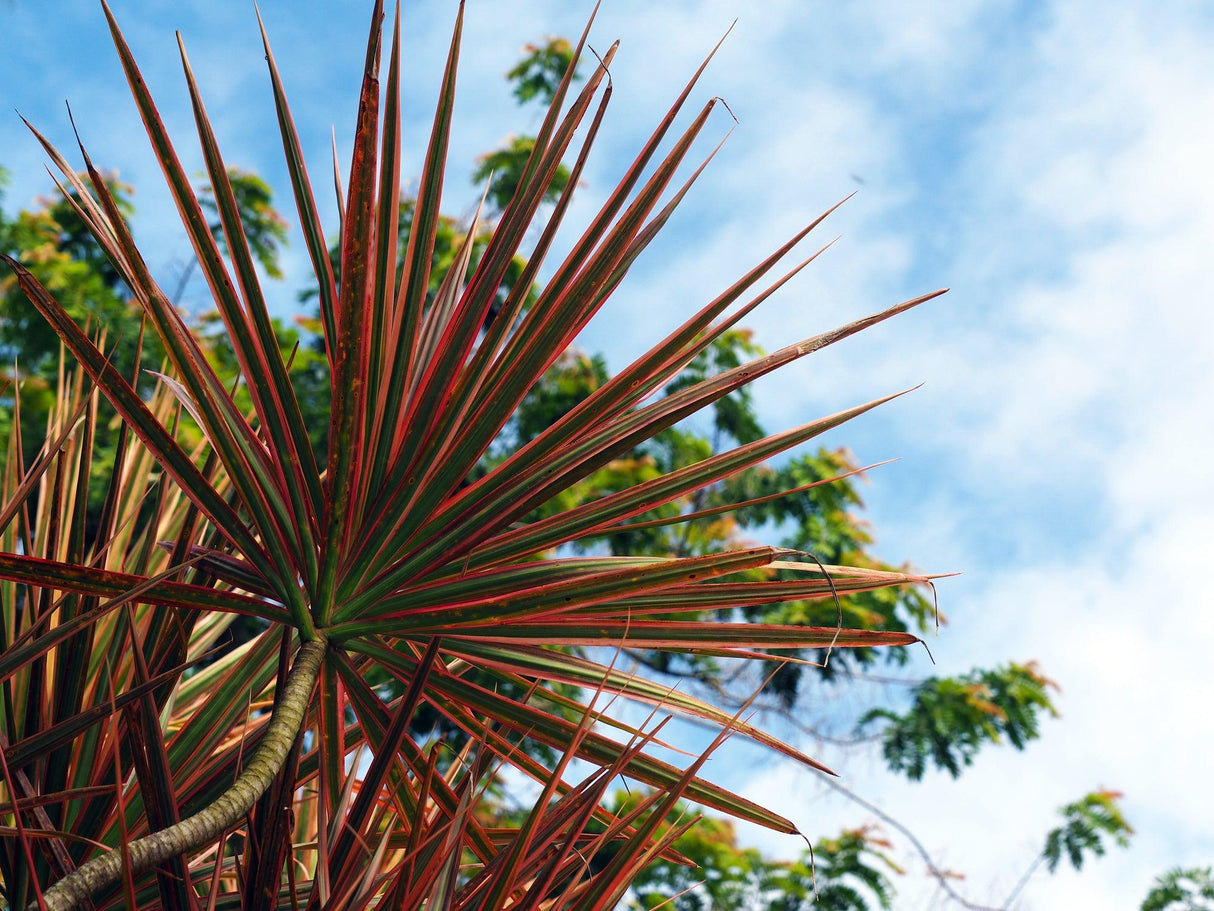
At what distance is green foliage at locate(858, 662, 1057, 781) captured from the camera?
8.17 meters

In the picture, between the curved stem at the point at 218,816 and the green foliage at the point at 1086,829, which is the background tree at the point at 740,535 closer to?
the green foliage at the point at 1086,829

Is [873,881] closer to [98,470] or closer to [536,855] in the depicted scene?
[98,470]

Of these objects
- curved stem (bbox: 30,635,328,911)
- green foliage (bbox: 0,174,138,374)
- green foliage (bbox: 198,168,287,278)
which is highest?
green foliage (bbox: 198,168,287,278)

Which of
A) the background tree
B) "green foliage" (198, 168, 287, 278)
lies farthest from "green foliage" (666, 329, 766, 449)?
"green foliage" (198, 168, 287, 278)

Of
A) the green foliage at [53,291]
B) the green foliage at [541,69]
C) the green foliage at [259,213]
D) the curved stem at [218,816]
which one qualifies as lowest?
the curved stem at [218,816]

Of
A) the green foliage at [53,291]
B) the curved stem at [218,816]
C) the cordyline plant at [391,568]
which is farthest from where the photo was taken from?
the green foliage at [53,291]

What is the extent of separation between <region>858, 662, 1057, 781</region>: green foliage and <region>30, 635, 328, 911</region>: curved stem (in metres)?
7.94

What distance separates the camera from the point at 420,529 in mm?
1128

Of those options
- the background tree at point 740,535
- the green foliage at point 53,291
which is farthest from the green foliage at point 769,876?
the green foliage at point 53,291

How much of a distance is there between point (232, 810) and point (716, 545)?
7.99 m

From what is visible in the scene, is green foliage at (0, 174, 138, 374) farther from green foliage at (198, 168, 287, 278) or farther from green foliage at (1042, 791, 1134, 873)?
green foliage at (1042, 791, 1134, 873)

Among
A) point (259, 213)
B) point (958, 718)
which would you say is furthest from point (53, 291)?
point (958, 718)

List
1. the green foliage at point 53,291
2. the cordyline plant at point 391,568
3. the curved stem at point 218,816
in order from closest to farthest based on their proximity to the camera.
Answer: the curved stem at point 218,816 < the cordyline plant at point 391,568 < the green foliage at point 53,291

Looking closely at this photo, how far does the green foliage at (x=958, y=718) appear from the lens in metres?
8.17
